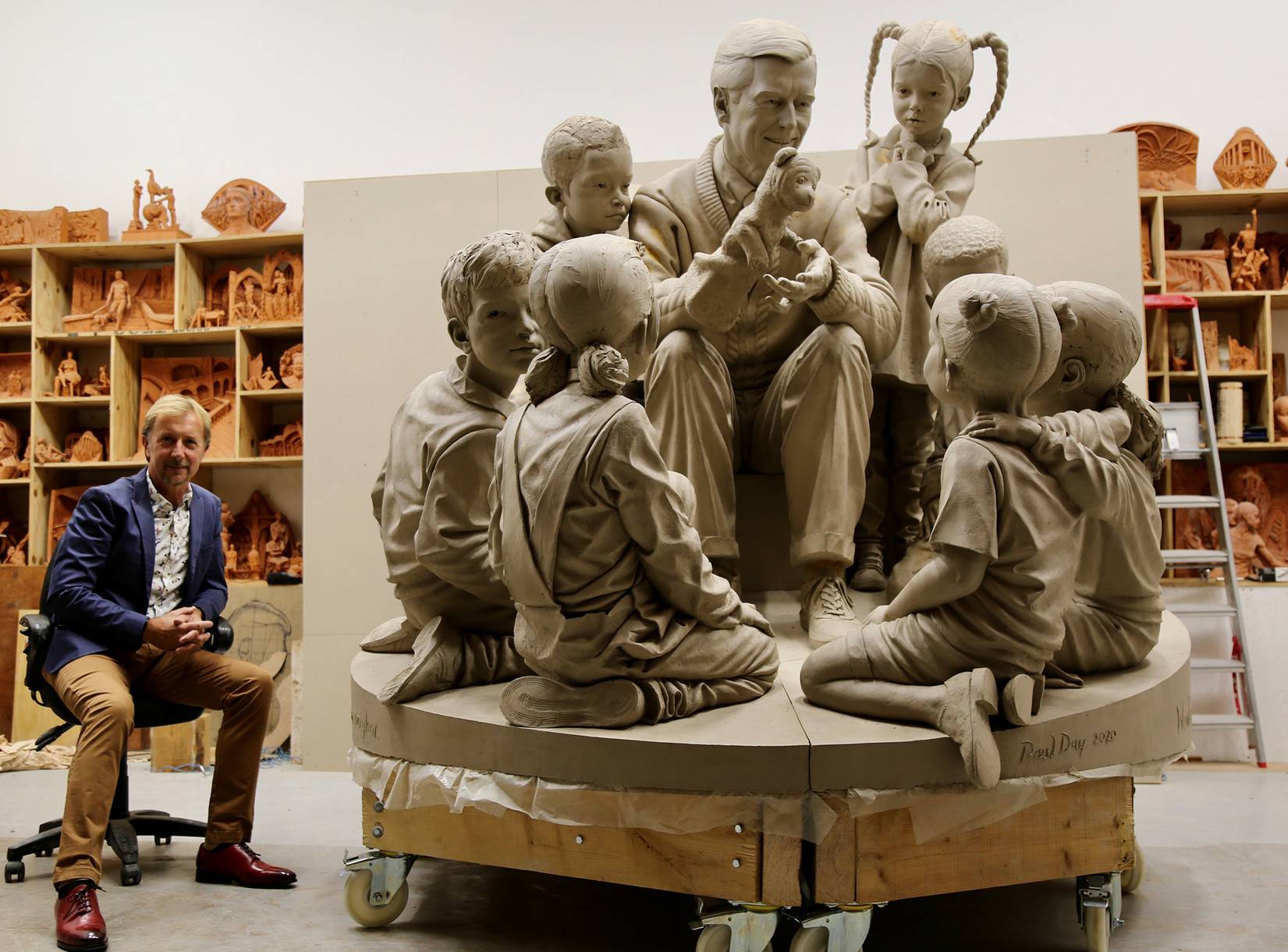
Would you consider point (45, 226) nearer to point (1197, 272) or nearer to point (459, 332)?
point (459, 332)

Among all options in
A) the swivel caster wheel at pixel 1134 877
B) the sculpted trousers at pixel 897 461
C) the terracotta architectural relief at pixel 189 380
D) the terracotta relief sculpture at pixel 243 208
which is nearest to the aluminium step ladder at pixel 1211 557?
the sculpted trousers at pixel 897 461

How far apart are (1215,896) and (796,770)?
5.30 ft

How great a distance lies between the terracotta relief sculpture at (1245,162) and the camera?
6148mm

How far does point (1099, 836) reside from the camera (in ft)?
8.47

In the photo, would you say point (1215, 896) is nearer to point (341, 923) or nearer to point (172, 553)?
point (341, 923)

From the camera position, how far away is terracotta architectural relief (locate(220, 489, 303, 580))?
21.8 ft

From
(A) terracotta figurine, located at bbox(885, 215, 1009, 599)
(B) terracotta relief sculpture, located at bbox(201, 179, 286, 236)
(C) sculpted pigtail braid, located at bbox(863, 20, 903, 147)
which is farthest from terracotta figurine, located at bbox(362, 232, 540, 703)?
(B) terracotta relief sculpture, located at bbox(201, 179, 286, 236)

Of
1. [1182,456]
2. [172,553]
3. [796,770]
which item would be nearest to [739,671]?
[796,770]

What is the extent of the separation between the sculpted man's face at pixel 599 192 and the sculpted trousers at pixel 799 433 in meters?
0.39

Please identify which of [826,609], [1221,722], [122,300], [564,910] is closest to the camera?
[564,910]

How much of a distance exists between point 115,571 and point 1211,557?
4679 millimetres

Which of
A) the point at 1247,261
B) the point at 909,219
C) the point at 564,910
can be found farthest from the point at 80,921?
the point at 1247,261

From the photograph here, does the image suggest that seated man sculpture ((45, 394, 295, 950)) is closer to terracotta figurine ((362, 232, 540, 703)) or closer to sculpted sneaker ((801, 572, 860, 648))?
terracotta figurine ((362, 232, 540, 703))

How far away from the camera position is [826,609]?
132 inches
